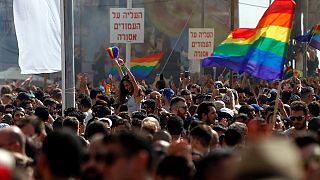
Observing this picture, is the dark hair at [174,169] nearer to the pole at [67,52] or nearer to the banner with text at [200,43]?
the pole at [67,52]

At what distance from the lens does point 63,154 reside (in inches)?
189

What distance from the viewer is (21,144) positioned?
642cm

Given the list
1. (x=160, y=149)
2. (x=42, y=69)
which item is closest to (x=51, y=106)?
(x=42, y=69)

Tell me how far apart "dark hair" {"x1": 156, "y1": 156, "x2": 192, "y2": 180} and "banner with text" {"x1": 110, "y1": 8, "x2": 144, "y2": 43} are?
1660 cm

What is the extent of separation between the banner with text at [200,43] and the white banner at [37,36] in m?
7.81

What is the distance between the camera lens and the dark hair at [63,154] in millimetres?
4637

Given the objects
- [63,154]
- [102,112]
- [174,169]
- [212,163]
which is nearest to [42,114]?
[102,112]

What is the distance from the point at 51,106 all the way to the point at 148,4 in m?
30.5

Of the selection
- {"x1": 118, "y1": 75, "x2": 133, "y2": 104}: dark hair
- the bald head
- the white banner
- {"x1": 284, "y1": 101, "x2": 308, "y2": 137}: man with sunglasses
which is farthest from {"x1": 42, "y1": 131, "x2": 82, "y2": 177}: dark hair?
the white banner

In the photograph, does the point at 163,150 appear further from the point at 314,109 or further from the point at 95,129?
the point at 314,109

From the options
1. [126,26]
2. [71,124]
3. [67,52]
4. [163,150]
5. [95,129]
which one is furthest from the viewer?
[126,26]

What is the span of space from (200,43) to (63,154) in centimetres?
1897

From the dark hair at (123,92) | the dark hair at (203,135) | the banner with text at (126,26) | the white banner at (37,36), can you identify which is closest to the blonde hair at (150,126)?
the dark hair at (203,135)

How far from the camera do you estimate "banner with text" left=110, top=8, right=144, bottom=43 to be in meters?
22.4
